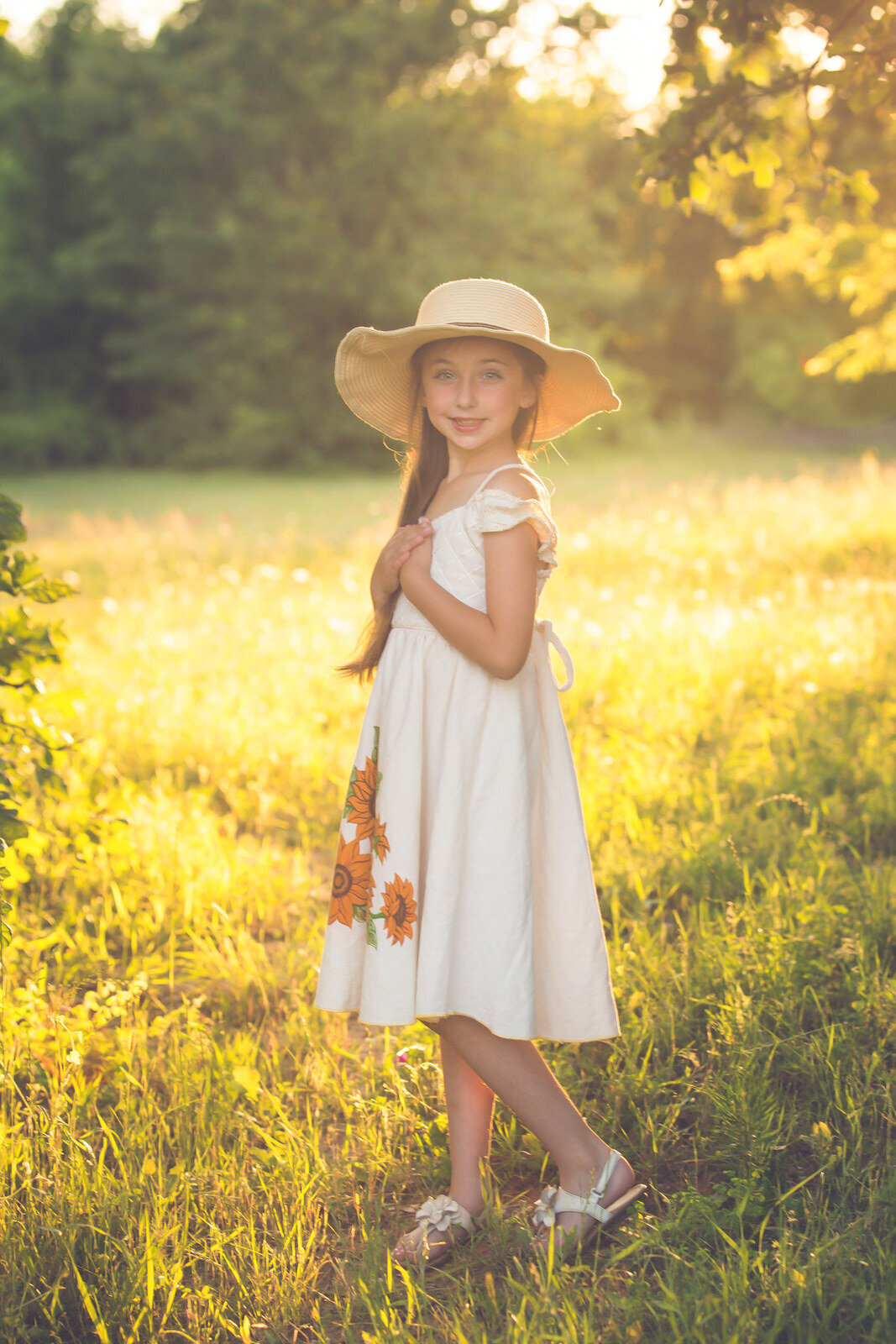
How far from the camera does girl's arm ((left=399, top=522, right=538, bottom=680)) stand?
195cm

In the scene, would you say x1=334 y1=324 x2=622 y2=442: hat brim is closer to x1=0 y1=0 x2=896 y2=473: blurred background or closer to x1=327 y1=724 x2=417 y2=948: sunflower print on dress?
x1=327 y1=724 x2=417 y2=948: sunflower print on dress

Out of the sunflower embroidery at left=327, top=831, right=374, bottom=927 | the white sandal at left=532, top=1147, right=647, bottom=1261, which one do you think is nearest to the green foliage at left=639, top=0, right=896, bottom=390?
the sunflower embroidery at left=327, top=831, right=374, bottom=927

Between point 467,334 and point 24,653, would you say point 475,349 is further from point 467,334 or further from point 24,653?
point 24,653

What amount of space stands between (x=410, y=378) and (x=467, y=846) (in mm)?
969

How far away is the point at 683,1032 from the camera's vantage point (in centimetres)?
253

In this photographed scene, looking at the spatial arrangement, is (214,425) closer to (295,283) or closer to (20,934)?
(295,283)

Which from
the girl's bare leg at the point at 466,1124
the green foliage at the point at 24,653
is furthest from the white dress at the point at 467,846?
the green foliage at the point at 24,653

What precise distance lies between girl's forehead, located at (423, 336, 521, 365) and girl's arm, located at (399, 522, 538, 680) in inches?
13.6

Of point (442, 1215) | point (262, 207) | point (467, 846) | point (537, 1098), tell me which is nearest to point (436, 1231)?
point (442, 1215)

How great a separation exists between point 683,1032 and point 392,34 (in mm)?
32708

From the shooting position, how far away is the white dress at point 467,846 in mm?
1941

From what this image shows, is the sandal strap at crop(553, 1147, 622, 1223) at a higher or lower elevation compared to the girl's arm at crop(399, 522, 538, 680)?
lower

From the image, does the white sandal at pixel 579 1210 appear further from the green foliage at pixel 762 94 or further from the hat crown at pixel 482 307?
the green foliage at pixel 762 94

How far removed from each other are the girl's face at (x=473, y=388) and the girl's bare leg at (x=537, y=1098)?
1074mm
